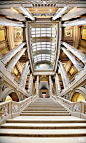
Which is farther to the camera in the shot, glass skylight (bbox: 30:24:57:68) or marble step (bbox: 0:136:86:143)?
glass skylight (bbox: 30:24:57:68)

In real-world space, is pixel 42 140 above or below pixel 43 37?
below

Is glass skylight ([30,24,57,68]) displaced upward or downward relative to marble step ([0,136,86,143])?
upward

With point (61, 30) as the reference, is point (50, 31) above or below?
above

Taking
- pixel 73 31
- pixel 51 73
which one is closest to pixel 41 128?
pixel 73 31

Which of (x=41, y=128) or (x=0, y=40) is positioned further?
(x=0, y=40)

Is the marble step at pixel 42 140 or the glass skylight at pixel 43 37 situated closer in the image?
the marble step at pixel 42 140

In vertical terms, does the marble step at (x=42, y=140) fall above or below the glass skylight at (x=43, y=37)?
below

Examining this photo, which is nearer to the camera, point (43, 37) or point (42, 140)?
point (42, 140)

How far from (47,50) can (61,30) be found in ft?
32.7

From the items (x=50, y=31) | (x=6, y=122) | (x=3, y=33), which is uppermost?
(x=50, y=31)

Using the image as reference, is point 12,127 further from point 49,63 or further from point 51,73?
point 49,63

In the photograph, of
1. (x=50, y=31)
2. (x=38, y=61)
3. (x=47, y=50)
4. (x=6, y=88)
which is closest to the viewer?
(x=6, y=88)

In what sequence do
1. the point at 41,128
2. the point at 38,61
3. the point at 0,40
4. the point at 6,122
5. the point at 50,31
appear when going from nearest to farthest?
the point at 41,128 < the point at 6,122 < the point at 0,40 < the point at 50,31 < the point at 38,61

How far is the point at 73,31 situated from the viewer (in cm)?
1906
